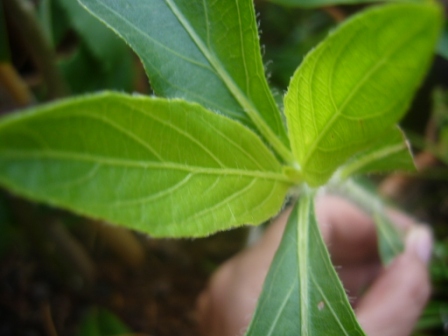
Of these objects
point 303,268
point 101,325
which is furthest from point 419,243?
point 101,325

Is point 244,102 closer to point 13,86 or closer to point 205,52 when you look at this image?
point 205,52

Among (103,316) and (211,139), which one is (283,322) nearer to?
(211,139)

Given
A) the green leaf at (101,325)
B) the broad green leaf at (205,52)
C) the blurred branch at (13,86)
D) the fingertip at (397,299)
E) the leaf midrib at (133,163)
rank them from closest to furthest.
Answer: the leaf midrib at (133,163)
the broad green leaf at (205,52)
the fingertip at (397,299)
the blurred branch at (13,86)
the green leaf at (101,325)

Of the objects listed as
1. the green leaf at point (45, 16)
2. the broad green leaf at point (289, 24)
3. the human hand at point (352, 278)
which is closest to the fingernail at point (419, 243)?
the human hand at point (352, 278)

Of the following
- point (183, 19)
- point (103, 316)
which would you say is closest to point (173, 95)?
point (183, 19)

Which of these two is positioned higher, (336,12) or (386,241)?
(336,12)

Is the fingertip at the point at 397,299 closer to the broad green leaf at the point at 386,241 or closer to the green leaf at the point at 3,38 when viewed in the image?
the broad green leaf at the point at 386,241
